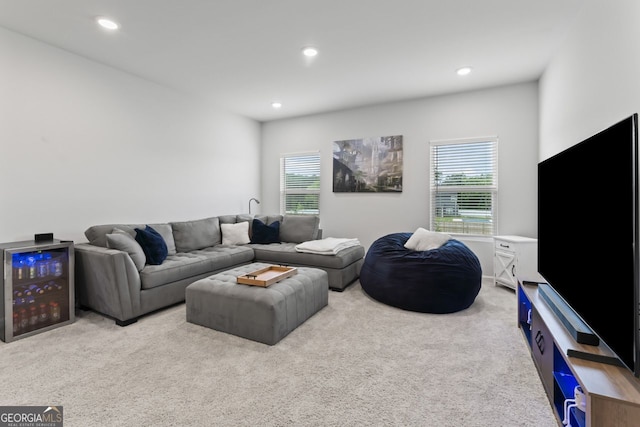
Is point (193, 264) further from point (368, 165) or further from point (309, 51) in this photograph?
point (368, 165)

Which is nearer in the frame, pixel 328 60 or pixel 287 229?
pixel 328 60

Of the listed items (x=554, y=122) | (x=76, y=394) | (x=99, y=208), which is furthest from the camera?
(x=99, y=208)

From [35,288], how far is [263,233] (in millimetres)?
2648

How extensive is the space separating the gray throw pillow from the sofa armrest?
0.08 m

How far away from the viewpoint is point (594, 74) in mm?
2238

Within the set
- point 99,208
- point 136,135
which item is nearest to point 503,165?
point 136,135

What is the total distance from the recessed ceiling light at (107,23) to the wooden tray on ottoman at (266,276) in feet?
8.26

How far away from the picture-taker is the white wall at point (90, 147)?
2807 mm

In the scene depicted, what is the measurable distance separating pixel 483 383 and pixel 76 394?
96.0 inches

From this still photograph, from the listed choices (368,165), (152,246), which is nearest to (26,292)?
(152,246)

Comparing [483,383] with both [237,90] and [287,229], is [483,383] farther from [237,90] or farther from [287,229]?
[237,90]

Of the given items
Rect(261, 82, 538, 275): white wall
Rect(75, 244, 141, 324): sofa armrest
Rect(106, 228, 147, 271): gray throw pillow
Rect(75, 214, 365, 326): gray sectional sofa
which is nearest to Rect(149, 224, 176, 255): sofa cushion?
Rect(75, 214, 365, 326): gray sectional sofa

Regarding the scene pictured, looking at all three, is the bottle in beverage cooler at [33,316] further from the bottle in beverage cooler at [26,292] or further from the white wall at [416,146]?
the white wall at [416,146]

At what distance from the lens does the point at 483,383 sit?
1859mm
